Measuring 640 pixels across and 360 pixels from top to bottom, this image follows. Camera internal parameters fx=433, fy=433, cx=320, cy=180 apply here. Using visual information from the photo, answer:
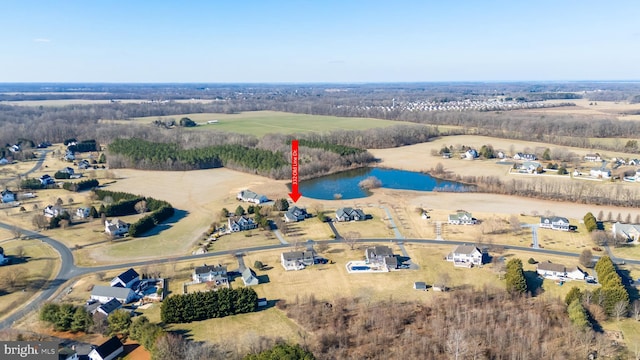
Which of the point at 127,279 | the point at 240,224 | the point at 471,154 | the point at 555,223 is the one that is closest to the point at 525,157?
the point at 471,154

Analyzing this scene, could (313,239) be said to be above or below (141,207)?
below

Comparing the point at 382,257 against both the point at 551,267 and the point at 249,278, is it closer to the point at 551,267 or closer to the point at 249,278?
the point at 249,278

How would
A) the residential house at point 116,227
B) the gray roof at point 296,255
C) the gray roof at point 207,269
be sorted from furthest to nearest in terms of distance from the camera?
the residential house at point 116,227, the gray roof at point 296,255, the gray roof at point 207,269

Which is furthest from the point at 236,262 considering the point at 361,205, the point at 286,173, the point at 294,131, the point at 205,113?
the point at 205,113

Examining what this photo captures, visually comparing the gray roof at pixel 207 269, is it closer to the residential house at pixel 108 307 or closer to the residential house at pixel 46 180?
the residential house at pixel 108 307

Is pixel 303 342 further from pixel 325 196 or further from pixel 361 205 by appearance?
pixel 325 196

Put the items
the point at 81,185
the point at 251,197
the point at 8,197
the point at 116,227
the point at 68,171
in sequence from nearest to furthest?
the point at 116,227 < the point at 251,197 < the point at 8,197 < the point at 81,185 < the point at 68,171

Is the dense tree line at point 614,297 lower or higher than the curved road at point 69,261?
higher

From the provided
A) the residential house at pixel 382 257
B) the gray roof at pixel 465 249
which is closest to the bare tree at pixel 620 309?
the gray roof at pixel 465 249
